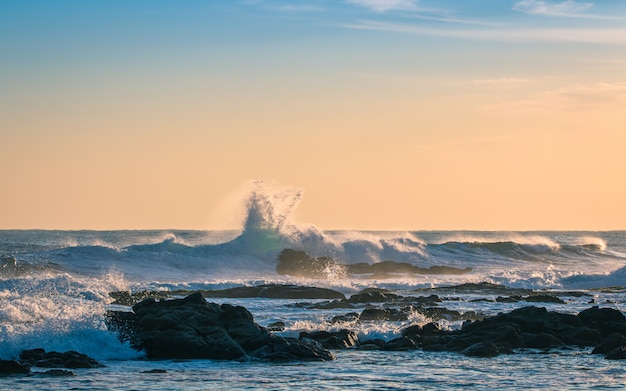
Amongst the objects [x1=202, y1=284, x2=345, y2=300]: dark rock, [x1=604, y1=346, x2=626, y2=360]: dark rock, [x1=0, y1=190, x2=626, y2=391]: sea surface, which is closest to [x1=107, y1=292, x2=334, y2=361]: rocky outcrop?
[x1=0, y1=190, x2=626, y2=391]: sea surface

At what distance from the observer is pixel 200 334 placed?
24672 millimetres

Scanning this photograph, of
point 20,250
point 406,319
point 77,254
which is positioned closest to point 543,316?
point 406,319

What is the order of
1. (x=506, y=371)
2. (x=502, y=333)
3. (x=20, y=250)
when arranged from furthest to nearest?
1. (x=20, y=250)
2. (x=502, y=333)
3. (x=506, y=371)

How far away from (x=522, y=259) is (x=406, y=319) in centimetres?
5022

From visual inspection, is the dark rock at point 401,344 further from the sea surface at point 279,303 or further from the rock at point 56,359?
the rock at point 56,359

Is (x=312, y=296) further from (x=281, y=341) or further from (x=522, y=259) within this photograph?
(x=522, y=259)

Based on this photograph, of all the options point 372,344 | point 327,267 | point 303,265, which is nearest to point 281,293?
point 372,344

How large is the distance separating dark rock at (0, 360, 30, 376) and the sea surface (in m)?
0.81

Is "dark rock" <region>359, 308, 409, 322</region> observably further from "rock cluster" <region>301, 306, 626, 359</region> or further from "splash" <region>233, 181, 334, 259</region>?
"splash" <region>233, 181, 334, 259</region>

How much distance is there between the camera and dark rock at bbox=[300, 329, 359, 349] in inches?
1025

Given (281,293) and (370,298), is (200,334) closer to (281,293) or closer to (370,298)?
(370,298)

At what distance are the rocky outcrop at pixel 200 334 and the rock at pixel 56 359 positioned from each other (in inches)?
77.6

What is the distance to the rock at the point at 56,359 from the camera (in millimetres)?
21938

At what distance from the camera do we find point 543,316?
92.5 feet
